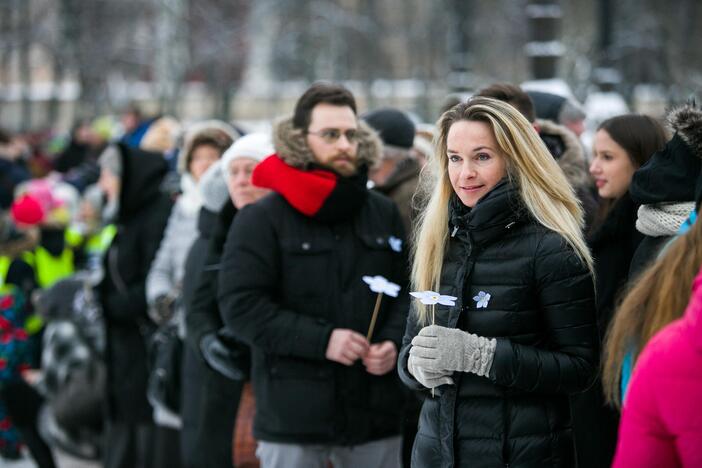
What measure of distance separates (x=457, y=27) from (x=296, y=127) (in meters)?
10.8

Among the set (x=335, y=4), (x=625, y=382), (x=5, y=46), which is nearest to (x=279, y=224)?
(x=625, y=382)

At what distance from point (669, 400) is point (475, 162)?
5.21ft

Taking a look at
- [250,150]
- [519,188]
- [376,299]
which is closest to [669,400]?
[519,188]

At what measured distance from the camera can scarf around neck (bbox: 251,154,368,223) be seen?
208 inches

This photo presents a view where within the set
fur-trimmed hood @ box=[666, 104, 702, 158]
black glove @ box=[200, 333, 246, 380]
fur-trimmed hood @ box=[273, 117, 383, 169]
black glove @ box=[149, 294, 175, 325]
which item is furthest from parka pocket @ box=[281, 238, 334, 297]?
black glove @ box=[149, 294, 175, 325]

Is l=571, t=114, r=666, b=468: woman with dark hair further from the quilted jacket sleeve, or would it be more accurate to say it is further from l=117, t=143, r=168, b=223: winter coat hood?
l=117, t=143, r=168, b=223: winter coat hood

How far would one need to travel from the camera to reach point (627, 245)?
16.6ft

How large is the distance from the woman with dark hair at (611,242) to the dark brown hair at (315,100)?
3.87 feet

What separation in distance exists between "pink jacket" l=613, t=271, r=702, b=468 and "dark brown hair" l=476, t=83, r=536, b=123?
281 centimetres

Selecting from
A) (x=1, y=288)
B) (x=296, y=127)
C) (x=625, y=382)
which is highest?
(x=296, y=127)

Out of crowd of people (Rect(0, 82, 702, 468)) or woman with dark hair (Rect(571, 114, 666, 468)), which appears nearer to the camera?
crowd of people (Rect(0, 82, 702, 468))

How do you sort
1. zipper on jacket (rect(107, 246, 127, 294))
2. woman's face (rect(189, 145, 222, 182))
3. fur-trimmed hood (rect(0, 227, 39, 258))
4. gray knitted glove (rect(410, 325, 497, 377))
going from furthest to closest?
fur-trimmed hood (rect(0, 227, 39, 258)), zipper on jacket (rect(107, 246, 127, 294)), woman's face (rect(189, 145, 222, 182)), gray knitted glove (rect(410, 325, 497, 377))

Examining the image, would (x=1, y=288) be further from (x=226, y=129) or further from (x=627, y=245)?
(x=627, y=245)

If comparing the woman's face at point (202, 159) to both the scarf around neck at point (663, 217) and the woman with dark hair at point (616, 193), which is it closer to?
the woman with dark hair at point (616, 193)
